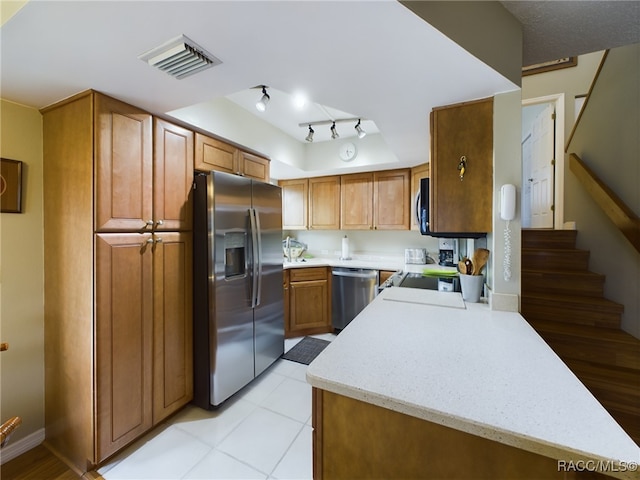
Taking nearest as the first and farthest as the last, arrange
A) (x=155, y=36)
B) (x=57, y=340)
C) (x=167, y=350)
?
(x=155, y=36), (x=57, y=340), (x=167, y=350)

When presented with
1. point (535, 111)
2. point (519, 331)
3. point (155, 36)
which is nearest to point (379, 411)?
point (519, 331)

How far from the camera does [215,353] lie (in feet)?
6.28

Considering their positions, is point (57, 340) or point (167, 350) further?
point (167, 350)

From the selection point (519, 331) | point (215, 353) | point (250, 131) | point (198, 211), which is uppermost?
point (250, 131)

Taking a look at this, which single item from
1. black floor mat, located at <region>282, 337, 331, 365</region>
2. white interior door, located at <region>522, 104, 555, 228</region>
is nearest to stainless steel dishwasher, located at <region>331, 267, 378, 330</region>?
black floor mat, located at <region>282, 337, 331, 365</region>

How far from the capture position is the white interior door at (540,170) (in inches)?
128

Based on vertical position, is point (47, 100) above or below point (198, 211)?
above

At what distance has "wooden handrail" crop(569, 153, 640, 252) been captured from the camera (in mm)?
1698

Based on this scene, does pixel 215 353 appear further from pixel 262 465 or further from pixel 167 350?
pixel 262 465

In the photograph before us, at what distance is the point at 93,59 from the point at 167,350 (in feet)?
5.72

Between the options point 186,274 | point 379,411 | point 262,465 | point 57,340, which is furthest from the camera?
point 186,274

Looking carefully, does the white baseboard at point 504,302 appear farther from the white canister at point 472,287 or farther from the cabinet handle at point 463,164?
the cabinet handle at point 463,164

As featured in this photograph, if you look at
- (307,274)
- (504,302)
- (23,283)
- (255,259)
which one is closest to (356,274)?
(307,274)

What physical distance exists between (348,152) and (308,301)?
197 centimetres
